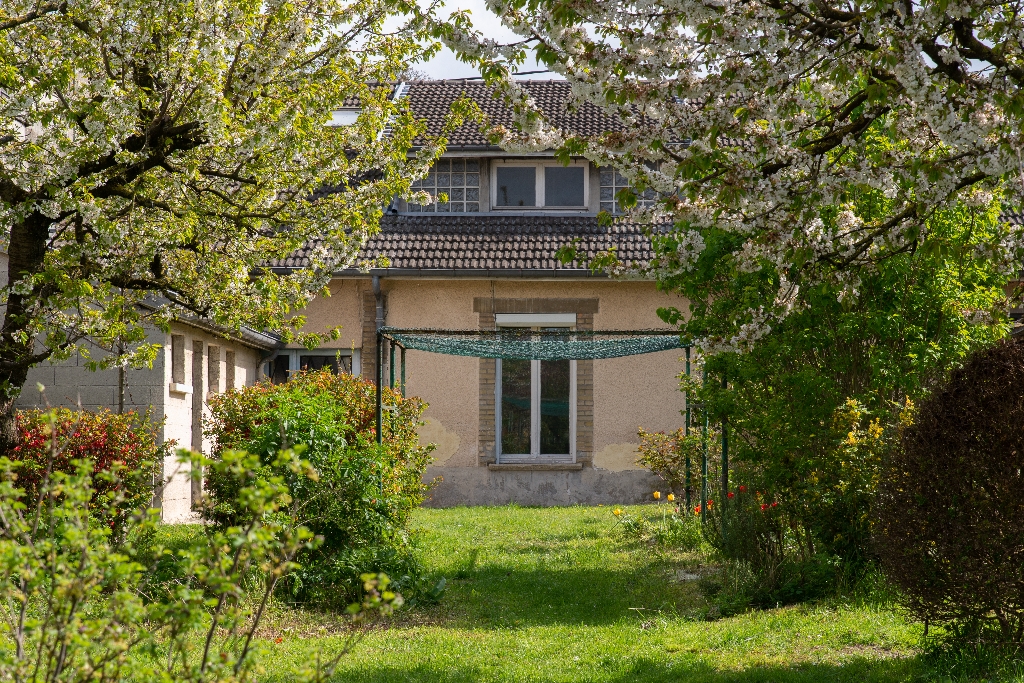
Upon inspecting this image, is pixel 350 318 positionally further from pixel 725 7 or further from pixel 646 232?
pixel 725 7

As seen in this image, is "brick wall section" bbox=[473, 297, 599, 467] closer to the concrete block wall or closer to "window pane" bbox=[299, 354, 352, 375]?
"window pane" bbox=[299, 354, 352, 375]

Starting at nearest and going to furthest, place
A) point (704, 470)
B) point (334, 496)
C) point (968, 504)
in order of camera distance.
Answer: point (968, 504) → point (334, 496) → point (704, 470)

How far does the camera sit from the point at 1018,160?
4.34m

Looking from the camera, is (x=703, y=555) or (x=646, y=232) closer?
(x=646, y=232)

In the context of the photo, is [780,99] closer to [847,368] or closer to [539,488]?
[847,368]

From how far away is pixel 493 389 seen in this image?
15383mm

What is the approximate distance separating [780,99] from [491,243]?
10.4 metres

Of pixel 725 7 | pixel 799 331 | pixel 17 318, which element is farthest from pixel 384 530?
pixel 725 7

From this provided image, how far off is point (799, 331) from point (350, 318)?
8589mm

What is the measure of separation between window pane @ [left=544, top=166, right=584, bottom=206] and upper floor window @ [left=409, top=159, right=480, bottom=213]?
1.13 m

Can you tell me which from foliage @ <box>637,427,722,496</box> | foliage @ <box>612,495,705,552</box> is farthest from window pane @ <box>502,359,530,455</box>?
foliage @ <box>612,495,705,552</box>

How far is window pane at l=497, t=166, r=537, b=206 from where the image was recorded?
640 inches

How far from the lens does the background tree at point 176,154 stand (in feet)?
21.5

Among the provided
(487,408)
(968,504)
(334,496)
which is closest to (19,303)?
(334,496)
